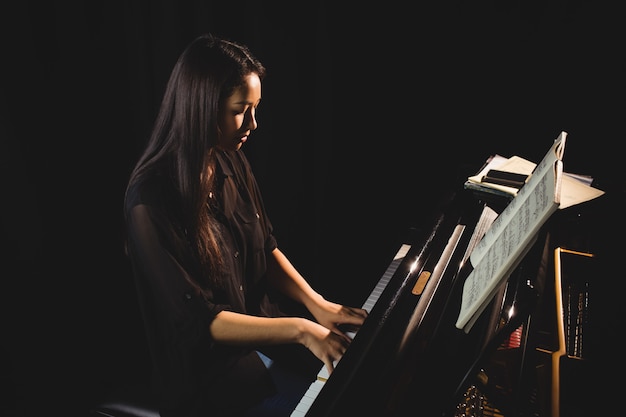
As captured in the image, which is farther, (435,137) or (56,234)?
(435,137)

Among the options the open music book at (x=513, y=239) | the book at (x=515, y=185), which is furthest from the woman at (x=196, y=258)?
the book at (x=515, y=185)

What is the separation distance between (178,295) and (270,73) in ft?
7.10

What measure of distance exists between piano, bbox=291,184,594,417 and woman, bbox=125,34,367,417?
0.30m

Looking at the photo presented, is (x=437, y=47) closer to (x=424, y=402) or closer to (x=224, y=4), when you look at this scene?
(x=224, y=4)

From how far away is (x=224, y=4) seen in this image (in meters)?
2.98

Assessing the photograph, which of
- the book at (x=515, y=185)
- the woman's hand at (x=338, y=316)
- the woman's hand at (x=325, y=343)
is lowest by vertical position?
the woman's hand at (x=325, y=343)

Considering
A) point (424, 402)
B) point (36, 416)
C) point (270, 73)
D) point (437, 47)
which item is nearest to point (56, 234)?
point (36, 416)

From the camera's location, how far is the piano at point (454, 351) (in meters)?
1.05

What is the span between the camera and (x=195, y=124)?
5.13ft

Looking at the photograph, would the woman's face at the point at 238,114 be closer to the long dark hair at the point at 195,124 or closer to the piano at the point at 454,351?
the long dark hair at the point at 195,124

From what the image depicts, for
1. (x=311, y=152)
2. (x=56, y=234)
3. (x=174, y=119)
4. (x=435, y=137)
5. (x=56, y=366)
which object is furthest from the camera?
(x=311, y=152)

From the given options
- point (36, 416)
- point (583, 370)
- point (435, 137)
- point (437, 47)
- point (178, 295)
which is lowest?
point (36, 416)

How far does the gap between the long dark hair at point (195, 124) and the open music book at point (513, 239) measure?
940 millimetres

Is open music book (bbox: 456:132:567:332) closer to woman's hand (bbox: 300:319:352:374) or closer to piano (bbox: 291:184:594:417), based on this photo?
piano (bbox: 291:184:594:417)
